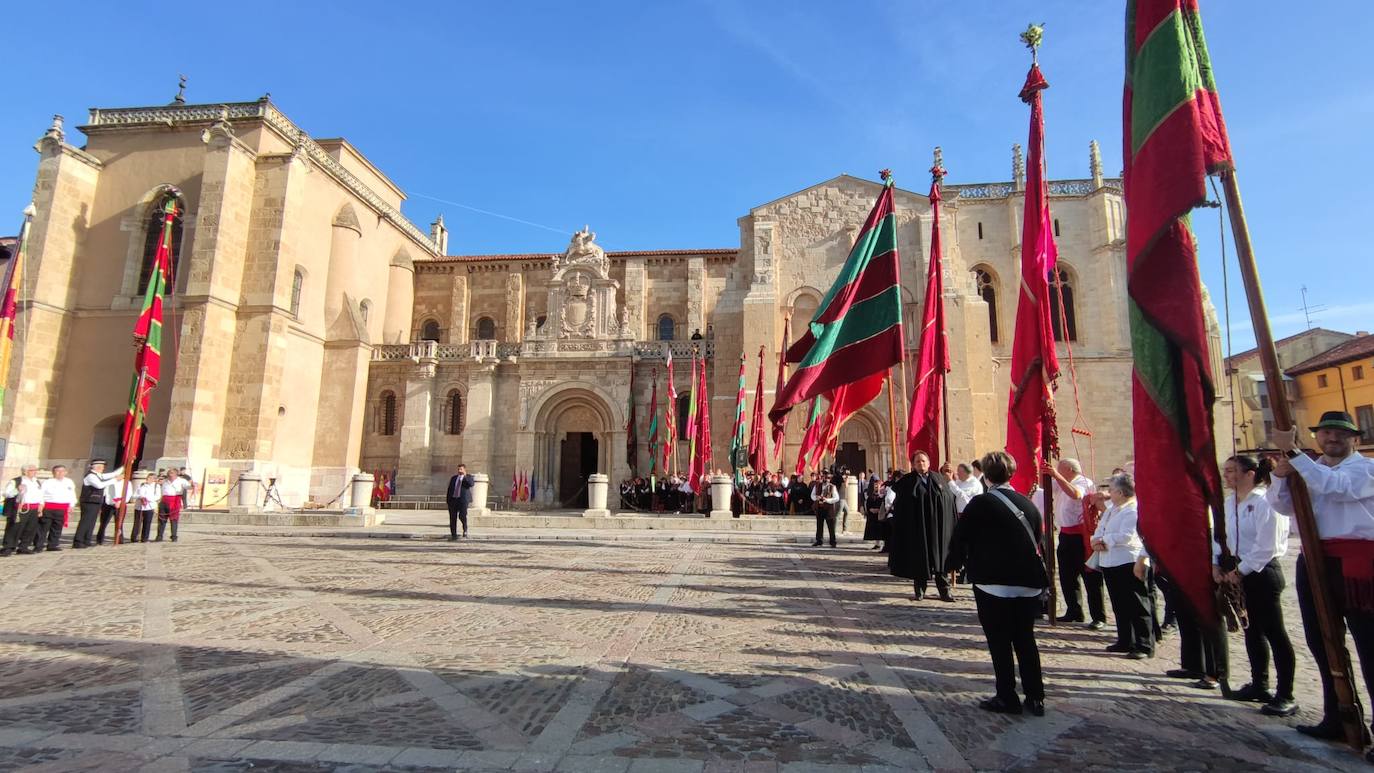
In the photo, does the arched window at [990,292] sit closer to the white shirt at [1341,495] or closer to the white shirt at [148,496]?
the white shirt at [1341,495]

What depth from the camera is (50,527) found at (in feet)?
36.6

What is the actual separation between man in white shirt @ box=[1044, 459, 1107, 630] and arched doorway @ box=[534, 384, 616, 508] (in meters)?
19.6

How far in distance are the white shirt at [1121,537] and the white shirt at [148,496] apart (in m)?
15.7

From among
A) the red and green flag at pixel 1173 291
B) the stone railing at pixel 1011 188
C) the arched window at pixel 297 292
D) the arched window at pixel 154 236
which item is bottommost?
the red and green flag at pixel 1173 291

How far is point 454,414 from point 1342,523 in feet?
86.0

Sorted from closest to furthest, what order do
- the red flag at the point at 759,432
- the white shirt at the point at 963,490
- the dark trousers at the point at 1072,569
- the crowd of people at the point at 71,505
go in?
the dark trousers at the point at 1072,569
the white shirt at the point at 963,490
the crowd of people at the point at 71,505
the red flag at the point at 759,432

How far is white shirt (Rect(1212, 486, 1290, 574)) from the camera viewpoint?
414 centimetres

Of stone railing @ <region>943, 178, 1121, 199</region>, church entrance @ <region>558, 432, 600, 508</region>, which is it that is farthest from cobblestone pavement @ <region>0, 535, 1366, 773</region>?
stone railing @ <region>943, 178, 1121, 199</region>

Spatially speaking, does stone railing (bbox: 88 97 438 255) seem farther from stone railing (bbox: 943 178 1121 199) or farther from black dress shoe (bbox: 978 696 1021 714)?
black dress shoe (bbox: 978 696 1021 714)

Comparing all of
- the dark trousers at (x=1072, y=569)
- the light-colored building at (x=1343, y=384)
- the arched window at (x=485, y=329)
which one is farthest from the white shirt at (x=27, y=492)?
the light-colored building at (x=1343, y=384)

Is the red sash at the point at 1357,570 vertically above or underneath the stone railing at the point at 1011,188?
underneath

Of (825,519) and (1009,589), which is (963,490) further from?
(825,519)

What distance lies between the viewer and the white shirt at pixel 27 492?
10508 millimetres

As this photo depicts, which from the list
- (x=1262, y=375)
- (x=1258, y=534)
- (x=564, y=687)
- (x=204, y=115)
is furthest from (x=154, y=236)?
(x=1262, y=375)
